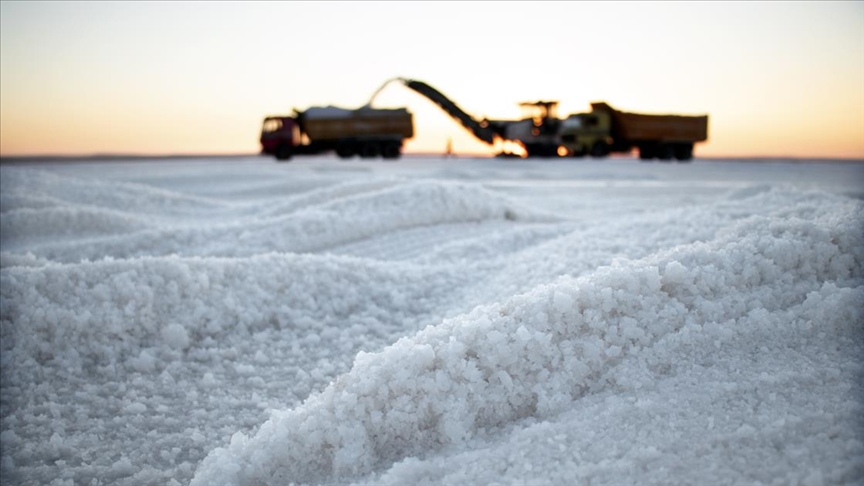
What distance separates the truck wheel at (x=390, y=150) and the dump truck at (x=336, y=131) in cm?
4

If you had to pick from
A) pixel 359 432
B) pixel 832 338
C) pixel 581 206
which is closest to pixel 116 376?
pixel 359 432

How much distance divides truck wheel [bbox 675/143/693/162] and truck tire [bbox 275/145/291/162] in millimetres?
8998

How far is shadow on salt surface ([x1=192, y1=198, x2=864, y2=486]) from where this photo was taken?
1.04 m

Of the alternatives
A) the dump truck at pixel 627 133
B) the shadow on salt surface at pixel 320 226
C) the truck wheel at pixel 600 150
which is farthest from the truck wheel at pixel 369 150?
the shadow on salt surface at pixel 320 226

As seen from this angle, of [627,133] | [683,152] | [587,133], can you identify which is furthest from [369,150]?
[683,152]

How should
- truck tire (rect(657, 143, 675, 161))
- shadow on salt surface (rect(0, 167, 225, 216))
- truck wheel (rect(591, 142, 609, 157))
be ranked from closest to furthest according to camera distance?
shadow on salt surface (rect(0, 167, 225, 216)) → truck wheel (rect(591, 142, 609, 157)) → truck tire (rect(657, 143, 675, 161))

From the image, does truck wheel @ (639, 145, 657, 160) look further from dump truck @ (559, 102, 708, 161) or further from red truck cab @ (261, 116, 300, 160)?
red truck cab @ (261, 116, 300, 160)

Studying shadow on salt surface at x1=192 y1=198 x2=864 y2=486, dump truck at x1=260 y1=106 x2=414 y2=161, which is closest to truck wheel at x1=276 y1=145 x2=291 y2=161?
dump truck at x1=260 y1=106 x2=414 y2=161

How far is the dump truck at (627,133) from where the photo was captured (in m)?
12.8

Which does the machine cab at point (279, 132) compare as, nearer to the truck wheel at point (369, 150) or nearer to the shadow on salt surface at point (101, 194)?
the truck wheel at point (369, 150)

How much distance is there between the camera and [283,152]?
1391 cm

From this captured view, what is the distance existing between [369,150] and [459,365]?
1322cm

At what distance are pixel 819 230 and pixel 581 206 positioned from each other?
4489 millimetres

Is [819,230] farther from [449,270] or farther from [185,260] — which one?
[185,260]
